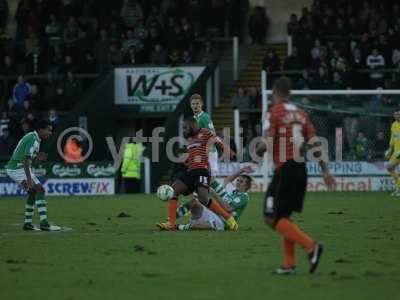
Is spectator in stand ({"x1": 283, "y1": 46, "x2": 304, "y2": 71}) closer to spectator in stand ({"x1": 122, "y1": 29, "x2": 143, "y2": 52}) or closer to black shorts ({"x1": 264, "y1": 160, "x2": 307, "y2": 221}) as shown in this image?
spectator in stand ({"x1": 122, "y1": 29, "x2": 143, "y2": 52})

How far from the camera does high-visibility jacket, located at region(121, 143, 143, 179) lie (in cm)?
3109

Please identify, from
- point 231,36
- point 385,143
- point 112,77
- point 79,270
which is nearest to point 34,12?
point 112,77

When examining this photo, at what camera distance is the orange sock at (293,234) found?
11.2 m

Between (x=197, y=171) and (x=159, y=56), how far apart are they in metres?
18.4

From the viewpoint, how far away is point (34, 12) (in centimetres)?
3816

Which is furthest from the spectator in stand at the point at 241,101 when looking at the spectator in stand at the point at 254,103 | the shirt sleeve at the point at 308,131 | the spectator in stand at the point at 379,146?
the shirt sleeve at the point at 308,131

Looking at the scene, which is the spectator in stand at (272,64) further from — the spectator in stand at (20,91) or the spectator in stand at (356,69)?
the spectator in stand at (20,91)

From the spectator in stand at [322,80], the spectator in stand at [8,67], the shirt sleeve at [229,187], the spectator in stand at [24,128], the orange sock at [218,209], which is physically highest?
the spectator in stand at [8,67]

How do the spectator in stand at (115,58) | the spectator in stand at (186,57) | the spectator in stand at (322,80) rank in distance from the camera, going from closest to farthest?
the spectator in stand at (322,80)
the spectator in stand at (186,57)
the spectator in stand at (115,58)

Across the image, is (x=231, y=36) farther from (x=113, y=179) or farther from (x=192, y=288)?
(x=192, y=288)

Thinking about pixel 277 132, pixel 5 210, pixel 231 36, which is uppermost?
pixel 231 36

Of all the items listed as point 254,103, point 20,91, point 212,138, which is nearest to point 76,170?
point 20,91

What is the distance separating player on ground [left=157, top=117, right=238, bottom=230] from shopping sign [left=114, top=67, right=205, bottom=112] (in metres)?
17.5

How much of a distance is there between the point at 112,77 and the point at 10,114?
11.7 feet
